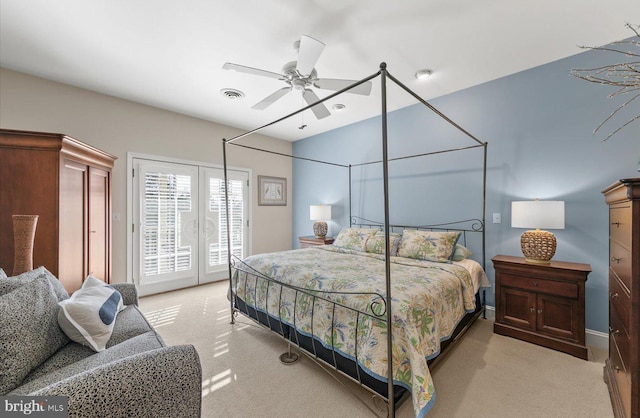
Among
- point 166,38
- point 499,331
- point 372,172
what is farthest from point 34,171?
point 499,331

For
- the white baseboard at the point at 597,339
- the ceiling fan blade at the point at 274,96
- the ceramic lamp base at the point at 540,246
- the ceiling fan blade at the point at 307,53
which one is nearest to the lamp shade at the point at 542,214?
the ceramic lamp base at the point at 540,246

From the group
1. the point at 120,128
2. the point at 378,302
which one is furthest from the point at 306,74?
the point at 120,128

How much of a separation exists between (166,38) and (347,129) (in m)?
2.98

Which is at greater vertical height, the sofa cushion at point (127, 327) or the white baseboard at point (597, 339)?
the sofa cushion at point (127, 327)

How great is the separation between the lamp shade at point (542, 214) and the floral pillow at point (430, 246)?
0.63 m

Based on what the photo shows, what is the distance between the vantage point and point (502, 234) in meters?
2.96

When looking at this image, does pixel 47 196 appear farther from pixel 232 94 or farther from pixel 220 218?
pixel 220 218

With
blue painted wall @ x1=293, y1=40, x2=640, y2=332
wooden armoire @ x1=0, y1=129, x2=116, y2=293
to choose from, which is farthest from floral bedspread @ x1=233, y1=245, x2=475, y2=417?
wooden armoire @ x1=0, y1=129, x2=116, y2=293

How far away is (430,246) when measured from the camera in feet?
9.31

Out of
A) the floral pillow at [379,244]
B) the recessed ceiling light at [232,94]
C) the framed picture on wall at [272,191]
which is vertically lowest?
the floral pillow at [379,244]

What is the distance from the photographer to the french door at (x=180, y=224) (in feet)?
12.3

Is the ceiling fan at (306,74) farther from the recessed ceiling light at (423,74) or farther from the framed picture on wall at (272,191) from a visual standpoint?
the framed picture on wall at (272,191)

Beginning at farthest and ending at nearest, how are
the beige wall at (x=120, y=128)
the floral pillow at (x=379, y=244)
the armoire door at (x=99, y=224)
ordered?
1. the floral pillow at (x=379, y=244)
2. the beige wall at (x=120, y=128)
3. the armoire door at (x=99, y=224)

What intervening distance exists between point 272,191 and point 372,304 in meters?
4.10
